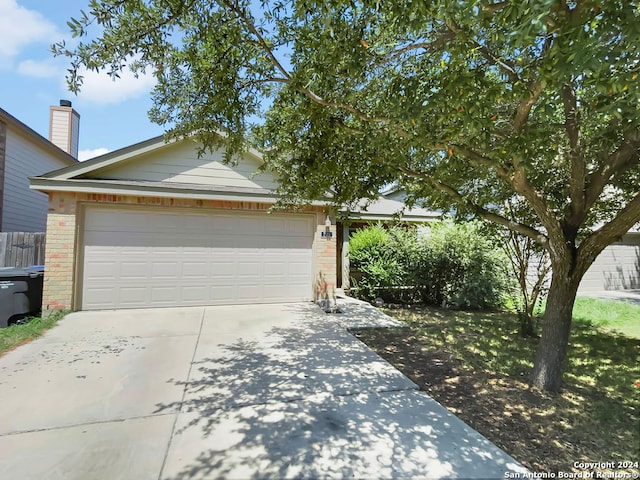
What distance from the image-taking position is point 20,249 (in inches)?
331

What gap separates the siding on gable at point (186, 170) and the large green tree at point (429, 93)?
3.34 m

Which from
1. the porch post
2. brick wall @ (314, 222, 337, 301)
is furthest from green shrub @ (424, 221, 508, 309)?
brick wall @ (314, 222, 337, 301)

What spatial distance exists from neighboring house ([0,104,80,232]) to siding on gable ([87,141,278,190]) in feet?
16.2

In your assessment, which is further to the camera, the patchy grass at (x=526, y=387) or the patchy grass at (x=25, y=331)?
the patchy grass at (x=25, y=331)

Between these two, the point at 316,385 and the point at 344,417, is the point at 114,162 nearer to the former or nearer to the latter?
the point at 316,385

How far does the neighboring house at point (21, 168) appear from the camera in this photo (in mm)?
9945

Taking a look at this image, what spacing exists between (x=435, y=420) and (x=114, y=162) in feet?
27.1

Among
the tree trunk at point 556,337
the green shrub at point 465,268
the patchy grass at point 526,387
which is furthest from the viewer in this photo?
the green shrub at point 465,268

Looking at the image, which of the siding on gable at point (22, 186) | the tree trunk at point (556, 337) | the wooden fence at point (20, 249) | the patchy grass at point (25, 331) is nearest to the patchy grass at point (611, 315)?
the tree trunk at point (556, 337)

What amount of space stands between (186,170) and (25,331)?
15.3 ft

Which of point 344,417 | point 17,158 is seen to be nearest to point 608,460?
point 344,417

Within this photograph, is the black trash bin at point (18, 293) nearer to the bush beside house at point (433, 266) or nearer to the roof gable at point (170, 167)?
the roof gable at point (170, 167)

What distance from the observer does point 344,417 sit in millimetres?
3193

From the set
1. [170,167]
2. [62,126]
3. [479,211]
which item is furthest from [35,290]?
[62,126]
